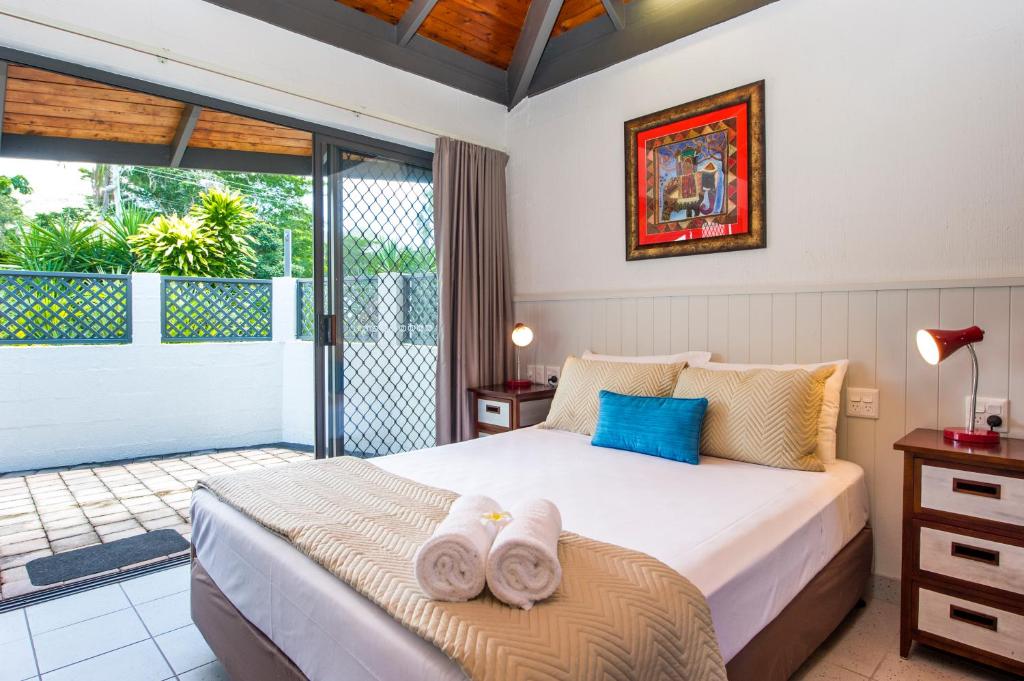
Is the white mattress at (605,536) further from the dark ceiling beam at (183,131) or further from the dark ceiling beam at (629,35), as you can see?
the dark ceiling beam at (183,131)

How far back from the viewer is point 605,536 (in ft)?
4.50

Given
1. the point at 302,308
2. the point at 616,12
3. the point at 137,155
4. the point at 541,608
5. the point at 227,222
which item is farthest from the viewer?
the point at 227,222

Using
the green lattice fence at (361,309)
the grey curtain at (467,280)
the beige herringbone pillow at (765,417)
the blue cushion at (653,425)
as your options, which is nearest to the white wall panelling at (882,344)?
the beige herringbone pillow at (765,417)

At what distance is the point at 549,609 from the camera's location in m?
0.98

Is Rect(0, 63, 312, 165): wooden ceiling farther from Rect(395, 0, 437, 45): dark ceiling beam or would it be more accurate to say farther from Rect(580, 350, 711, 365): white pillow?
Rect(580, 350, 711, 365): white pillow

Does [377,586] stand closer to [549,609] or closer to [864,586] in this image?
[549,609]

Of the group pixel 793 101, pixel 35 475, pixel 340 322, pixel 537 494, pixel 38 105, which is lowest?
pixel 35 475

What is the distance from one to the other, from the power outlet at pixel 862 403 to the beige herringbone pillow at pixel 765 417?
17cm

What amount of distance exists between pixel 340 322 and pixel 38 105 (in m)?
2.25

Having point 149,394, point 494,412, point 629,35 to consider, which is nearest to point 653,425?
point 494,412

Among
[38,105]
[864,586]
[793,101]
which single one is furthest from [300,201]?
[864,586]

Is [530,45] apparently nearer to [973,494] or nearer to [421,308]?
[421,308]

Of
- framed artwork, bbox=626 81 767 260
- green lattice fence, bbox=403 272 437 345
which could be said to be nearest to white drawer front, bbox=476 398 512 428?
green lattice fence, bbox=403 272 437 345

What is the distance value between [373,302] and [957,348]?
261 centimetres
